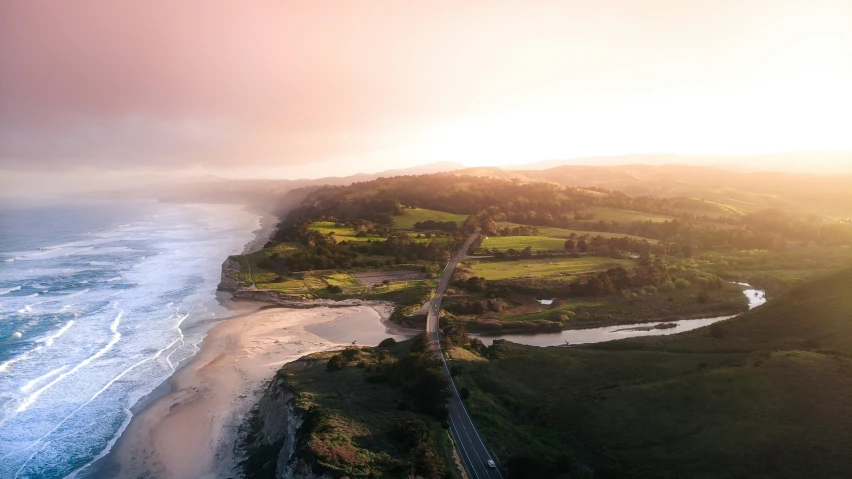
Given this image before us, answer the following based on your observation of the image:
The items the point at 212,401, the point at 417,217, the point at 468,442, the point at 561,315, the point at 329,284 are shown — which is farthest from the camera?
the point at 417,217

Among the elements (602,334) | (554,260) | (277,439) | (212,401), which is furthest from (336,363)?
(554,260)

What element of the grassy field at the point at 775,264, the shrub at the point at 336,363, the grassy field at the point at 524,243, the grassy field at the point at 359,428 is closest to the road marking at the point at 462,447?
the grassy field at the point at 359,428

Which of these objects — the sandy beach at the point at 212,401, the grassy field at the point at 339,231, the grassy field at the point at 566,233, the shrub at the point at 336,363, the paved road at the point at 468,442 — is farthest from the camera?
the grassy field at the point at 566,233

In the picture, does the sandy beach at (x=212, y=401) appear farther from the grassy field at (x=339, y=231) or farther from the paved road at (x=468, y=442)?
A: the grassy field at (x=339, y=231)

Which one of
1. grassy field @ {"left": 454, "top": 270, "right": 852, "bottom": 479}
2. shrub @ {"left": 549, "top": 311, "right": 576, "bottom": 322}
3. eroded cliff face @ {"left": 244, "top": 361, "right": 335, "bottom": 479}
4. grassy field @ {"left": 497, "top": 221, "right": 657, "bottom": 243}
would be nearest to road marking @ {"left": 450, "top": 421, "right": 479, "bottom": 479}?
grassy field @ {"left": 454, "top": 270, "right": 852, "bottom": 479}

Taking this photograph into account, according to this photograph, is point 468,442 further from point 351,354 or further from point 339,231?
point 339,231
